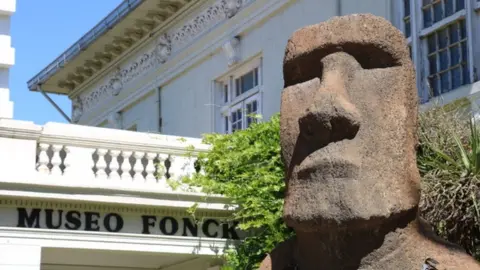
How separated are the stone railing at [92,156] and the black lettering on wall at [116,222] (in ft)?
1.28

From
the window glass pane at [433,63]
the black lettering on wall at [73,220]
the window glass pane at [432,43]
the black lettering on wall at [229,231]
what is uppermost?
the window glass pane at [432,43]

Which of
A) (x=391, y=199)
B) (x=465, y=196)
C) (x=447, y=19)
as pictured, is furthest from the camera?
(x=447, y=19)

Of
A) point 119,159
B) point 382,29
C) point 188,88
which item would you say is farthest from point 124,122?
point 382,29

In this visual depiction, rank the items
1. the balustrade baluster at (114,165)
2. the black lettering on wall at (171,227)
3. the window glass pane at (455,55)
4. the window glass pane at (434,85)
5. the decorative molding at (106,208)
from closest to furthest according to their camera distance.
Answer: the decorative molding at (106,208), the balustrade baluster at (114,165), the black lettering on wall at (171,227), the window glass pane at (455,55), the window glass pane at (434,85)

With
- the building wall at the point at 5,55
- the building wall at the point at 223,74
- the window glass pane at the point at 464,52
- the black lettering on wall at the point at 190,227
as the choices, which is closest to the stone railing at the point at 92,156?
the black lettering on wall at the point at 190,227

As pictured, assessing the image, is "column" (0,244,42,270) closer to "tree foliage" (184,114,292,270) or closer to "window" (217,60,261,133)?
"tree foliage" (184,114,292,270)

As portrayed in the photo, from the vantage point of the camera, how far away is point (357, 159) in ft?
21.3

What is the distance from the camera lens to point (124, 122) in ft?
84.3

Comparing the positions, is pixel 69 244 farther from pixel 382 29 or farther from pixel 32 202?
pixel 382 29

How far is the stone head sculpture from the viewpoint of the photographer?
642 centimetres

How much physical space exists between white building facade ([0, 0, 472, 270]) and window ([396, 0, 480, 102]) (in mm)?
17

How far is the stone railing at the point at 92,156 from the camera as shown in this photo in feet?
43.0

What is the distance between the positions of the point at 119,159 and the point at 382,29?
25.0 ft

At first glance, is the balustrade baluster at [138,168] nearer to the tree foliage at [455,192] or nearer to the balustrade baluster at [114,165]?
the balustrade baluster at [114,165]
